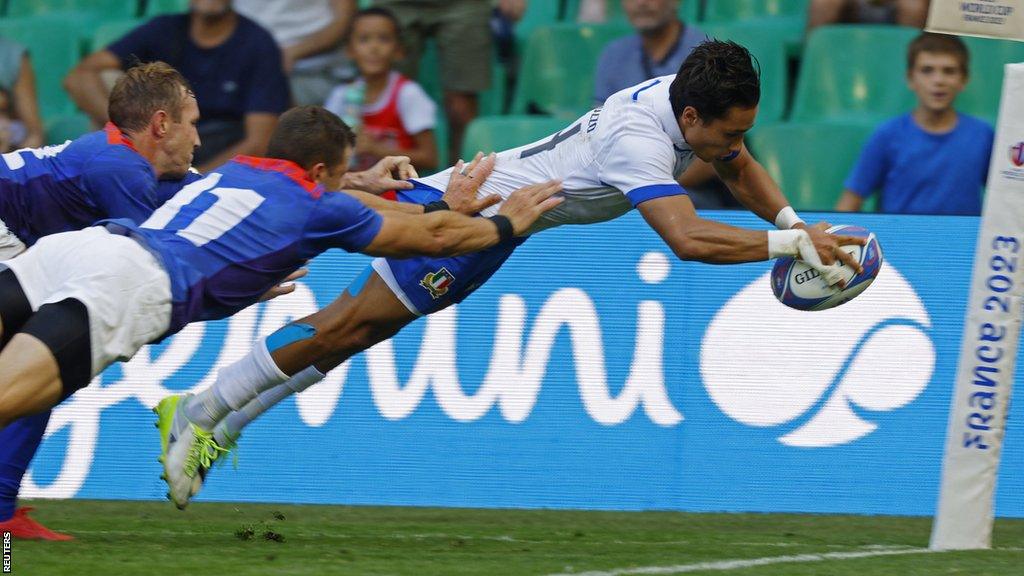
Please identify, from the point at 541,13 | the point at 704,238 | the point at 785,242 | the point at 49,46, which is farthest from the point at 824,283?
the point at 49,46

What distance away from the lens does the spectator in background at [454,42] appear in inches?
398

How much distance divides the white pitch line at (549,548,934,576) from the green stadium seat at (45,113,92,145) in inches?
242

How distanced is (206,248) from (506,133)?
4.27 meters

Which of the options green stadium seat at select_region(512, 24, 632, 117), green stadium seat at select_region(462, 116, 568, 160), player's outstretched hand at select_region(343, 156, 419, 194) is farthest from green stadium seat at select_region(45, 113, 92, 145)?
player's outstretched hand at select_region(343, 156, 419, 194)

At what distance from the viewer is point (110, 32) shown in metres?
11.2

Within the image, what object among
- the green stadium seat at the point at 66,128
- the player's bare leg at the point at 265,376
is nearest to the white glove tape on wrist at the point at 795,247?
the player's bare leg at the point at 265,376

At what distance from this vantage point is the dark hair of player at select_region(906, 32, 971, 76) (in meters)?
9.02

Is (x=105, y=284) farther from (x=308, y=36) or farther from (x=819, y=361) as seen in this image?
(x=308, y=36)

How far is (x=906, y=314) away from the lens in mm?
8180

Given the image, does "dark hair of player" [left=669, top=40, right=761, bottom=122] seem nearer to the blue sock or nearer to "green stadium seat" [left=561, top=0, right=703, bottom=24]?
the blue sock

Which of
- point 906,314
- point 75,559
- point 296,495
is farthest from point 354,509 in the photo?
point 906,314

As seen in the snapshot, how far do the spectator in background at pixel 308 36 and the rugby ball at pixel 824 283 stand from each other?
4.51 meters

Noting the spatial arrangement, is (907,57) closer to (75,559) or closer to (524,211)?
(524,211)

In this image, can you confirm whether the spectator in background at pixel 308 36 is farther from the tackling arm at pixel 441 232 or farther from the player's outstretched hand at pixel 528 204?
the tackling arm at pixel 441 232
